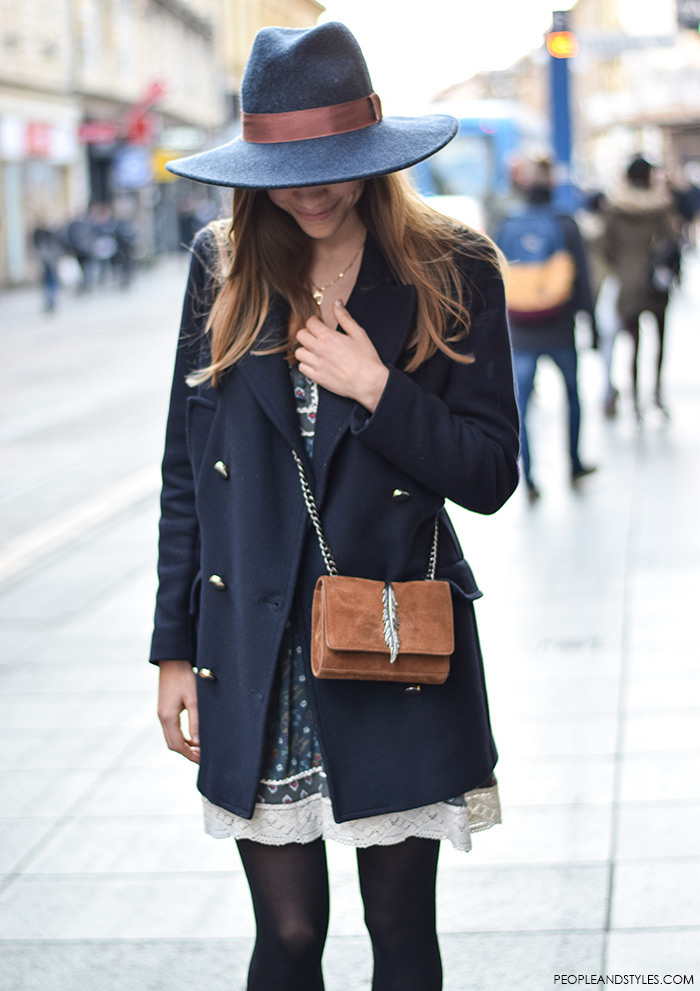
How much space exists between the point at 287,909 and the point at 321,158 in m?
1.06

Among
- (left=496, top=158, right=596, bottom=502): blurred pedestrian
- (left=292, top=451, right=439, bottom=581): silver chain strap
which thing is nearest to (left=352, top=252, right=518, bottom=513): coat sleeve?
(left=292, top=451, right=439, bottom=581): silver chain strap

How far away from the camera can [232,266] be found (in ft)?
7.02

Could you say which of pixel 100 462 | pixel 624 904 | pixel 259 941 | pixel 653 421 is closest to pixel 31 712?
pixel 624 904

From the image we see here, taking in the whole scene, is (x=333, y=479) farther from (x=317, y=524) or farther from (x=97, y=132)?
(x=97, y=132)

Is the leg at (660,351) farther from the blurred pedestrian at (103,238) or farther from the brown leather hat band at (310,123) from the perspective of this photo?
the blurred pedestrian at (103,238)

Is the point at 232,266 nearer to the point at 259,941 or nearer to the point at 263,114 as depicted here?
the point at 263,114

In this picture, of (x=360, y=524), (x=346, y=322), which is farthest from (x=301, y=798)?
(x=346, y=322)

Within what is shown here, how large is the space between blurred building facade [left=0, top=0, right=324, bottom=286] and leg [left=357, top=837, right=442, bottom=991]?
27.0 meters

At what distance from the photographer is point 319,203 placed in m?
2.05

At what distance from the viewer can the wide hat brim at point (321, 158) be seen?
1.97 m

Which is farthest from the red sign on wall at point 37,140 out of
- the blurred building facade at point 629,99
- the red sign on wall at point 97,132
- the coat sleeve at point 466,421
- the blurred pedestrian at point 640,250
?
the coat sleeve at point 466,421

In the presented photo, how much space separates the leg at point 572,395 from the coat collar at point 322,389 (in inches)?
224

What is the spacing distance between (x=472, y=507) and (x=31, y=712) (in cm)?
305

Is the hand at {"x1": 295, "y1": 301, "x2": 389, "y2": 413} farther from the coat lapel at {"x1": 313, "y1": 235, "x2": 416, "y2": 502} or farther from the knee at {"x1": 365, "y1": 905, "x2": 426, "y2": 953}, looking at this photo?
the knee at {"x1": 365, "y1": 905, "x2": 426, "y2": 953}
